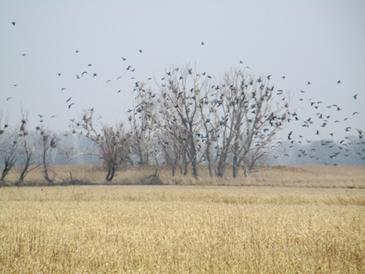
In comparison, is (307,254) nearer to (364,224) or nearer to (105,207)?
(364,224)

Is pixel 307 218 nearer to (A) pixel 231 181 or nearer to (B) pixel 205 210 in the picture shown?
(B) pixel 205 210

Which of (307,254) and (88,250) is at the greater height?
(88,250)

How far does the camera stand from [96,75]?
2148 cm

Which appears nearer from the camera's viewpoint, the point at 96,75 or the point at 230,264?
the point at 230,264

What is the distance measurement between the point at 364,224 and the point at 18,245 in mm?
9644

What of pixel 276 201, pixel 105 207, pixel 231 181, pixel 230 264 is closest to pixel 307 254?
pixel 230 264

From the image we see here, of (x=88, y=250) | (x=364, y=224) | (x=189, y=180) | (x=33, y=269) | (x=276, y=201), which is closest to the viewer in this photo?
(x=33, y=269)

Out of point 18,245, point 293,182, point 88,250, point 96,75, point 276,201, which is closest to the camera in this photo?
point 88,250

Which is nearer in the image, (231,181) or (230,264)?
(230,264)

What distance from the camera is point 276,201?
55.1ft

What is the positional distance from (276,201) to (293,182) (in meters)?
11.8

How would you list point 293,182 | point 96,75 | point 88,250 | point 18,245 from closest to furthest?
point 88,250 < point 18,245 < point 96,75 < point 293,182

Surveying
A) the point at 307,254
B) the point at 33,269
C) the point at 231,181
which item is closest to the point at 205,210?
the point at 307,254

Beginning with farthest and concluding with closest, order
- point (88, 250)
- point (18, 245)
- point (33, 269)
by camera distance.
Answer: point (18, 245)
point (88, 250)
point (33, 269)
